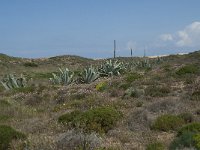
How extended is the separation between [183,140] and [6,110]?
7.21 meters

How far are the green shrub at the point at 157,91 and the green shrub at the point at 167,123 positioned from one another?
5.70m

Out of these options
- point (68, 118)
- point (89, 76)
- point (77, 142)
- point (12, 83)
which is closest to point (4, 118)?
point (68, 118)

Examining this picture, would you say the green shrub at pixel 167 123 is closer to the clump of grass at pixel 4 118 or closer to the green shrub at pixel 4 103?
the clump of grass at pixel 4 118

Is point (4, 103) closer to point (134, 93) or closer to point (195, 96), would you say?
point (134, 93)

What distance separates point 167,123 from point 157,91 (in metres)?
6.61

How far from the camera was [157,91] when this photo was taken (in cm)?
1805

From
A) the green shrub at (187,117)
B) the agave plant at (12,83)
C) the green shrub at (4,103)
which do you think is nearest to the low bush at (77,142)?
Result: the green shrub at (187,117)

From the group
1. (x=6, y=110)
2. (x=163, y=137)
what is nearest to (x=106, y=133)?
(x=163, y=137)

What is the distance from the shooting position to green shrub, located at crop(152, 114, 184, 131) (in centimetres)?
1135

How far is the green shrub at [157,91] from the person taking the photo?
57.7ft

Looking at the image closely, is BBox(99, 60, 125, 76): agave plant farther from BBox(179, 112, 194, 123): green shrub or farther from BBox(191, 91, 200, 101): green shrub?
BBox(179, 112, 194, 123): green shrub

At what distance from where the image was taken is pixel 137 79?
2275 cm

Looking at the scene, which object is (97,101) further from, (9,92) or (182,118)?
(9,92)

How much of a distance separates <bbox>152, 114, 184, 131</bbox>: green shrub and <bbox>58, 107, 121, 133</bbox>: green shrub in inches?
41.9
